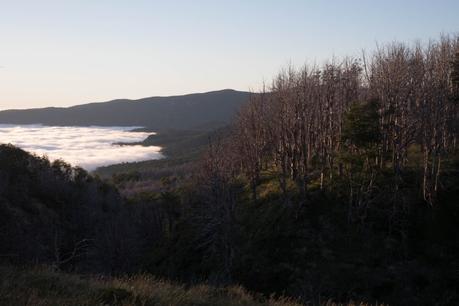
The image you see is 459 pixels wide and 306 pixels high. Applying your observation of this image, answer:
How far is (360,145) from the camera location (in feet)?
117

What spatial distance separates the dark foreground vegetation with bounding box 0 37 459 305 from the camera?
3172 centimetres

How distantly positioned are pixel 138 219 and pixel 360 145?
26.8 meters

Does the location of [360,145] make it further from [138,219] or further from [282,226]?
[138,219]

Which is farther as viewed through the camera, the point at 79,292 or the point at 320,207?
the point at 320,207

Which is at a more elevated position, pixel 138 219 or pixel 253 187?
pixel 253 187

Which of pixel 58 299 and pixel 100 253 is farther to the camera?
pixel 100 253

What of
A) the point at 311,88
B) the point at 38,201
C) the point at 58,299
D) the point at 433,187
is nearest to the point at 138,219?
the point at 38,201

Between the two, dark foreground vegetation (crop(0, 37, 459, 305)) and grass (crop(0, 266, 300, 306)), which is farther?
dark foreground vegetation (crop(0, 37, 459, 305))

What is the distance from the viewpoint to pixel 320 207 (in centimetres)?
3919

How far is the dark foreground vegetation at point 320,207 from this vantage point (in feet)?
104

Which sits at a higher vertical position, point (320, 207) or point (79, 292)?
point (79, 292)

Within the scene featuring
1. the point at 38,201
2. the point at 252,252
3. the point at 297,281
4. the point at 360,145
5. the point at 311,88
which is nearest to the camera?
the point at 297,281

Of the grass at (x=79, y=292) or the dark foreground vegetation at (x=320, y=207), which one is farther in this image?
the dark foreground vegetation at (x=320, y=207)

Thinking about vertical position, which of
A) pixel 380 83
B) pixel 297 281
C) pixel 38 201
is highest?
pixel 380 83
